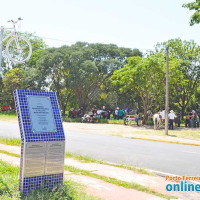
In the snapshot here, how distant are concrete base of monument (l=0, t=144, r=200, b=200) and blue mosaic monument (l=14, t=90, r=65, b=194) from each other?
923mm

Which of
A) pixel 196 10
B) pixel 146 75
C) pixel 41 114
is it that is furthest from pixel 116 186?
pixel 146 75

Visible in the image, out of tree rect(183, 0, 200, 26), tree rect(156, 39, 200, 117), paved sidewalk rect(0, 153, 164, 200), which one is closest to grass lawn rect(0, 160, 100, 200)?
paved sidewalk rect(0, 153, 164, 200)

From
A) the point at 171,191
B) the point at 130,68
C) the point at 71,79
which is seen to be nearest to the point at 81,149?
the point at 171,191

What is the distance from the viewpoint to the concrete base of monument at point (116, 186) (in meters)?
5.40

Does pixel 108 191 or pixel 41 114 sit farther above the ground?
pixel 41 114

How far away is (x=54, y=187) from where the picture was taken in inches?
199

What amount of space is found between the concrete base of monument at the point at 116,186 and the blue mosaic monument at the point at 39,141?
0.92 m

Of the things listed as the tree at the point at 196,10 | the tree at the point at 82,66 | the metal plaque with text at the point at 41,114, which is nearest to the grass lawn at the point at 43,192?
the metal plaque with text at the point at 41,114

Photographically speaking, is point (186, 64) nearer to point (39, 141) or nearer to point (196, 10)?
point (196, 10)

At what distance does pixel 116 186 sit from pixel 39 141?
2.05m

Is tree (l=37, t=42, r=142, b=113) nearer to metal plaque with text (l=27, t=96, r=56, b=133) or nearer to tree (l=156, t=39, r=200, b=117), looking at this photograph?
tree (l=156, t=39, r=200, b=117)

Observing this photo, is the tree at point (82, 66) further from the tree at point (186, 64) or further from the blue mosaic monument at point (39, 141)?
the blue mosaic monument at point (39, 141)

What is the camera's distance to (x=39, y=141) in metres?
4.95

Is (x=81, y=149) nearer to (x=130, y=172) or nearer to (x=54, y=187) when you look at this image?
(x=130, y=172)
